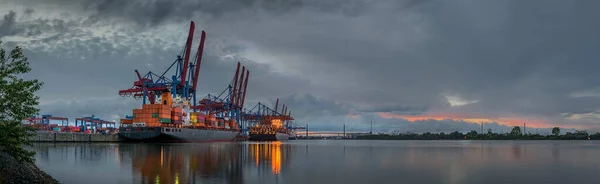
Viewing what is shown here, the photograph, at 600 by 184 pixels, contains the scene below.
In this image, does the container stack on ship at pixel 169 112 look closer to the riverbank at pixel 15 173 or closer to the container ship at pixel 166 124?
the container ship at pixel 166 124

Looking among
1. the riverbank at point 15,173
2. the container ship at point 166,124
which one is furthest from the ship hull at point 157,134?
the riverbank at point 15,173

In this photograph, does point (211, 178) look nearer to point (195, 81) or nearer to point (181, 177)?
point (181, 177)

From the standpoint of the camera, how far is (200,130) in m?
138

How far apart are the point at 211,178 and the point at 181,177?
1879mm

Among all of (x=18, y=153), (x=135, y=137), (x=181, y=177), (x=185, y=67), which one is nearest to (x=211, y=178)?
(x=181, y=177)

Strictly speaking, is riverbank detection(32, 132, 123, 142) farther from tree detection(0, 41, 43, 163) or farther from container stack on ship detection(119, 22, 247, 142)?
tree detection(0, 41, 43, 163)

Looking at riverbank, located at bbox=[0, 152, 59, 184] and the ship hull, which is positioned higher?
riverbank, located at bbox=[0, 152, 59, 184]

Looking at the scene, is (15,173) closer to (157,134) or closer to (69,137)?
(157,134)

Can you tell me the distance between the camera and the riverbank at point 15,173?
795 inches

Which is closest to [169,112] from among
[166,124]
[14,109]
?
[166,124]

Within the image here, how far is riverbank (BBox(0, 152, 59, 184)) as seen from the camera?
66.3 ft

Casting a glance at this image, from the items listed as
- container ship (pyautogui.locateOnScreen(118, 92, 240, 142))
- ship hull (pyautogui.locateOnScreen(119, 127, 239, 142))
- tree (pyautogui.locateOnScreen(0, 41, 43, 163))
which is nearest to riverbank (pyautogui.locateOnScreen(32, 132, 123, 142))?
ship hull (pyautogui.locateOnScreen(119, 127, 239, 142))

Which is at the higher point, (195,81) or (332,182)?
(195,81)

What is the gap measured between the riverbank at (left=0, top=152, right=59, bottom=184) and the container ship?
9529 cm
